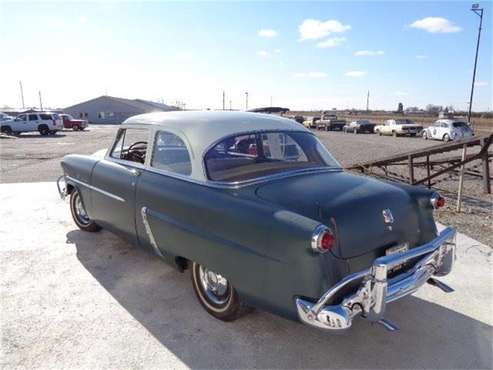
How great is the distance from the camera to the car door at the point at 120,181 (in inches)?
152

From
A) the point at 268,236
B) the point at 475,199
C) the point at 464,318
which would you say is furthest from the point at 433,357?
the point at 475,199

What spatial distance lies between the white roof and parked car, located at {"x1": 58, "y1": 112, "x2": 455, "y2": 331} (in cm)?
1

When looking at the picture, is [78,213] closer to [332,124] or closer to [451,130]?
[451,130]

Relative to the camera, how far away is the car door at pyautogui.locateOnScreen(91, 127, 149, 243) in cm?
385

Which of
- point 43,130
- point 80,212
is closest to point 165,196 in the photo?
point 80,212

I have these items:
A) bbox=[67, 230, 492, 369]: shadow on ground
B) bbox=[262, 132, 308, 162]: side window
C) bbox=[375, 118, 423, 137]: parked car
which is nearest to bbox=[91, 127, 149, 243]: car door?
bbox=[67, 230, 492, 369]: shadow on ground

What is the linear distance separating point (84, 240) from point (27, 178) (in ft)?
19.5

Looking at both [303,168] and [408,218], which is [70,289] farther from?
[408,218]

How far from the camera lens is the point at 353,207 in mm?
2717

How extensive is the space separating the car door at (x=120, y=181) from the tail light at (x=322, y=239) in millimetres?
2068

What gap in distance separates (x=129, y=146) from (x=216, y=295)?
2.13 m


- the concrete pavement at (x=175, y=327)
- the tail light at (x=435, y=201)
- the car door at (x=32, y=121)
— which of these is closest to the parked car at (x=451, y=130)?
the concrete pavement at (x=175, y=327)

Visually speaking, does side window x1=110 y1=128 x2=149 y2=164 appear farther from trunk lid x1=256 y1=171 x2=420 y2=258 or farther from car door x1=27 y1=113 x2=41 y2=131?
car door x1=27 y1=113 x2=41 y2=131

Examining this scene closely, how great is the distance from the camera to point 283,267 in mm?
2445
